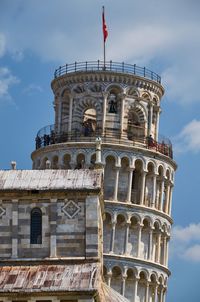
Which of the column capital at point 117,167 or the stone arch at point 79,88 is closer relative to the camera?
the column capital at point 117,167

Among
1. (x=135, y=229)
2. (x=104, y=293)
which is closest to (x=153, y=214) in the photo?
(x=135, y=229)

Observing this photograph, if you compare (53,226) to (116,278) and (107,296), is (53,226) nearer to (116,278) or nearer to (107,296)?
(107,296)

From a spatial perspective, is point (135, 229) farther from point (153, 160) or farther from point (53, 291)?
point (53, 291)

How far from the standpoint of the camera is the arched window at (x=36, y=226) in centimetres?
8044

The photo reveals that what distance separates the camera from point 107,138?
133875 millimetres

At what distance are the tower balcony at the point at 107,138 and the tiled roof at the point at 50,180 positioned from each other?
5038 centimetres

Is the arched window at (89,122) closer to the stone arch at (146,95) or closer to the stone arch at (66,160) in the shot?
the stone arch at (66,160)

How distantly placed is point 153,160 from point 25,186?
5451 cm

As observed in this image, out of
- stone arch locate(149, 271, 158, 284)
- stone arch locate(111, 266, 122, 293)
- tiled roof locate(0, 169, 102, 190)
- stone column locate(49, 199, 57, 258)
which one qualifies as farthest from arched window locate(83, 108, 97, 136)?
stone column locate(49, 199, 57, 258)

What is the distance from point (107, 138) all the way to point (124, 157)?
2.80m

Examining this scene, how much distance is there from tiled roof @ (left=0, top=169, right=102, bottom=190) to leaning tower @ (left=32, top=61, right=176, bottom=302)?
4706 cm

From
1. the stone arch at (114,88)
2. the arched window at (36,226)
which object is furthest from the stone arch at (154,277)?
the arched window at (36,226)

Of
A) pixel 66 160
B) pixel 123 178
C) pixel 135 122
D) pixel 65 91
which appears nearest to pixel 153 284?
pixel 123 178

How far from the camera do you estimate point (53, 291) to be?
74.7 m
